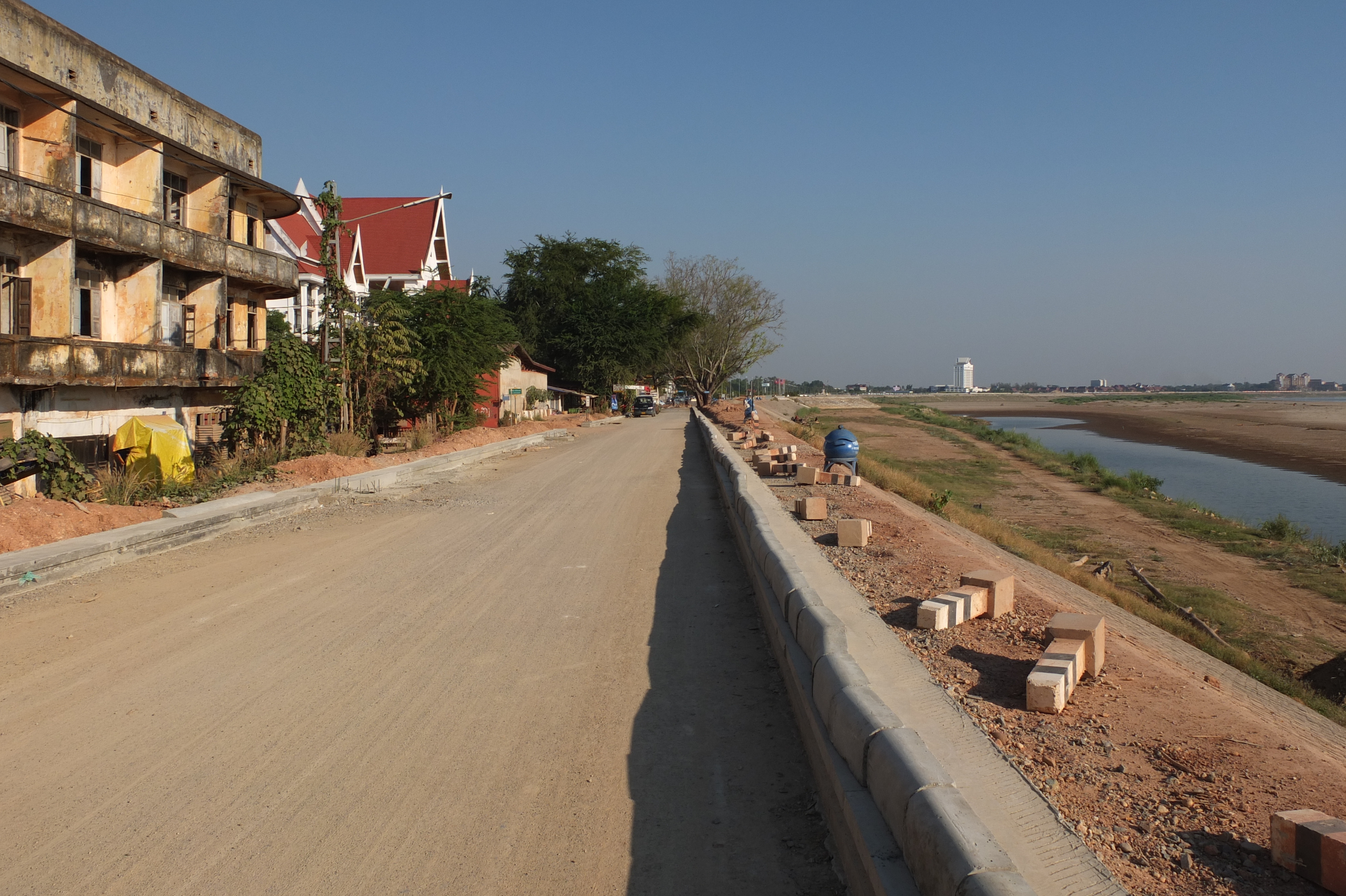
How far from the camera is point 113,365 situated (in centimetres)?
1931

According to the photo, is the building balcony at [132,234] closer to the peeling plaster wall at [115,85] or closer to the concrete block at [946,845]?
the peeling plaster wall at [115,85]

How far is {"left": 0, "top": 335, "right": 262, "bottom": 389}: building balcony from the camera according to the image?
17031 millimetres

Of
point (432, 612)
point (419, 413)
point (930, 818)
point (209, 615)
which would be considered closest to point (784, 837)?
point (930, 818)

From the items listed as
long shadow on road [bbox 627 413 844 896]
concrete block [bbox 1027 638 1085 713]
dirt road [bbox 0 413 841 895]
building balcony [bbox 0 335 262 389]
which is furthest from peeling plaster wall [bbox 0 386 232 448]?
concrete block [bbox 1027 638 1085 713]

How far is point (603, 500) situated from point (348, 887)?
12.1 m

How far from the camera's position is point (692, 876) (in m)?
3.57

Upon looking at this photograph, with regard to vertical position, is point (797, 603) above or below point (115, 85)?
below

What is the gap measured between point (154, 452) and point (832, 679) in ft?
48.7

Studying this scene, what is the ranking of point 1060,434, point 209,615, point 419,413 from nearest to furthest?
1. point 209,615
2. point 419,413
3. point 1060,434

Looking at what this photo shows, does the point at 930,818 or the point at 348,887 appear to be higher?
the point at 930,818

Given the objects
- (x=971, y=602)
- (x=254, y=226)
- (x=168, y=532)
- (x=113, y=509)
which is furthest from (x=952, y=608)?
(x=254, y=226)

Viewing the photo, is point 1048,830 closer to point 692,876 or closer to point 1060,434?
point 692,876

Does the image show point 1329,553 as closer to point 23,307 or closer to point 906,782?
point 906,782

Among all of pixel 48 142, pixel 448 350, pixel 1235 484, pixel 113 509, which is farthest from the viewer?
pixel 1235 484
